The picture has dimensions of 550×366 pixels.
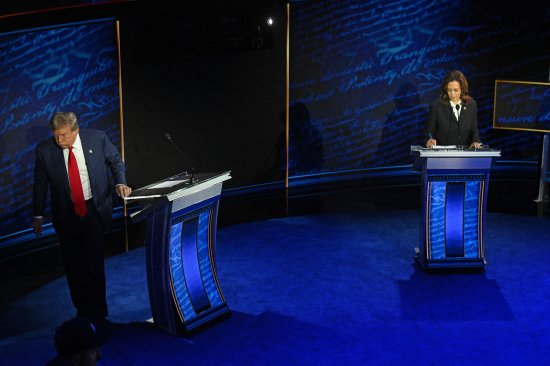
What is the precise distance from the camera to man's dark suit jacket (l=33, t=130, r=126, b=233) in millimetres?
4547

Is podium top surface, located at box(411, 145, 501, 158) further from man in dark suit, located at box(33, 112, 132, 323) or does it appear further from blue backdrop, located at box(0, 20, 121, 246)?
blue backdrop, located at box(0, 20, 121, 246)

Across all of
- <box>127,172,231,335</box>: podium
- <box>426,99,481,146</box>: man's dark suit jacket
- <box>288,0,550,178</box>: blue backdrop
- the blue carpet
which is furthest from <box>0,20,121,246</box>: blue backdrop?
<box>426,99,481,146</box>: man's dark suit jacket

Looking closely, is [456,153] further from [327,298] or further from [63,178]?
[63,178]

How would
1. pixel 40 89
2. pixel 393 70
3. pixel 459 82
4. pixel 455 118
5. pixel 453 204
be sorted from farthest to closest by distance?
1. pixel 393 70
2. pixel 40 89
3. pixel 455 118
4. pixel 459 82
5. pixel 453 204

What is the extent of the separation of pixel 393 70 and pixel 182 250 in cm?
536

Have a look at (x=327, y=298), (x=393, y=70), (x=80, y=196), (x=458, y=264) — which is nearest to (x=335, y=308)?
(x=327, y=298)

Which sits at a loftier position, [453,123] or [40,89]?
Answer: [40,89]

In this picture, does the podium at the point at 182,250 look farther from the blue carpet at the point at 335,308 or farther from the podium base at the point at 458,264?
the podium base at the point at 458,264

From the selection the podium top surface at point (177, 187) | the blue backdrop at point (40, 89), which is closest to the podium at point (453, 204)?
the podium top surface at point (177, 187)

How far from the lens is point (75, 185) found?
14.9ft

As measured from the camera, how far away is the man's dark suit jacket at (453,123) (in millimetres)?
→ 6207

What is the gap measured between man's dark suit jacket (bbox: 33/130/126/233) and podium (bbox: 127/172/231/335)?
0.96 feet

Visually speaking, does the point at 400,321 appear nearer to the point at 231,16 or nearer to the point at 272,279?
the point at 272,279

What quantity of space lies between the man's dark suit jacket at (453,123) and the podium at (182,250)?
94.4 inches
